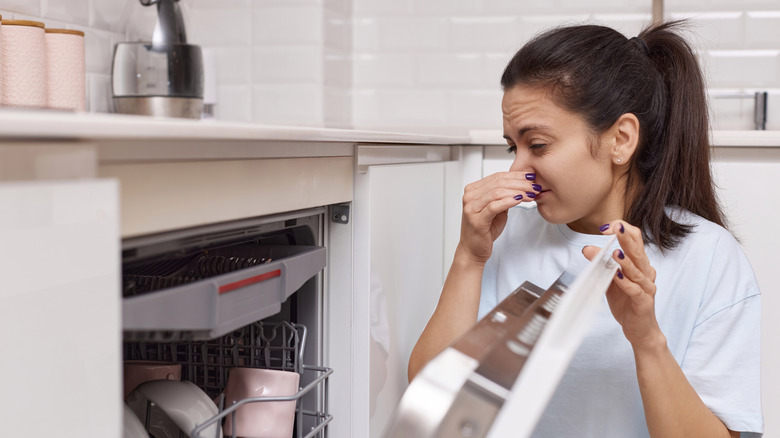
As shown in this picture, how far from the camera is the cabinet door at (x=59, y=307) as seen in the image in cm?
46

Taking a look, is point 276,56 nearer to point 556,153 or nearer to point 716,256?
point 556,153

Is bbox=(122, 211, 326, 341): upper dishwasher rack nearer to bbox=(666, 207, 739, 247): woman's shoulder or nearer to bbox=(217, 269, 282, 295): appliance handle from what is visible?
bbox=(217, 269, 282, 295): appliance handle

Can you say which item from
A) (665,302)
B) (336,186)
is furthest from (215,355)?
(665,302)

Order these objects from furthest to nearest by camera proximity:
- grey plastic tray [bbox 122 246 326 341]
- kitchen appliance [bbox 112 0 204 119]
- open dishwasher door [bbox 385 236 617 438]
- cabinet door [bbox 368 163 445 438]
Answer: kitchen appliance [bbox 112 0 204 119] < cabinet door [bbox 368 163 445 438] < grey plastic tray [bbox 122 246 326 341] < open dishwasher door [bbox 385 236 617 438]

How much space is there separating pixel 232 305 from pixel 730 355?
73cm

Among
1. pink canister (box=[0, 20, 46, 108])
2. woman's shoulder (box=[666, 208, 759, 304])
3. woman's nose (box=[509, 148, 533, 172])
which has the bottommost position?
woman's shoulder (box=[666, 208, 759, 304])

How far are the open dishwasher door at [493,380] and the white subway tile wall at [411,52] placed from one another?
1653 mm

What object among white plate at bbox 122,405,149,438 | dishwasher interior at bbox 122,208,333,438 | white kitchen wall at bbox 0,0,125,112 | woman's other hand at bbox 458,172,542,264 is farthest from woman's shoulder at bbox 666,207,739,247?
white kitchen wall at bbox 0,0,125,112

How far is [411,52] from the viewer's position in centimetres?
230

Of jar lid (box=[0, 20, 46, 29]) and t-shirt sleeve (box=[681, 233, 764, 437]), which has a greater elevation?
jar lid (box=[0, 20, 46, 29])

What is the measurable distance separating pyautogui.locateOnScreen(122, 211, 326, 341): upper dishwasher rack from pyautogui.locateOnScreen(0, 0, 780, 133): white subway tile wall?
1.25 m

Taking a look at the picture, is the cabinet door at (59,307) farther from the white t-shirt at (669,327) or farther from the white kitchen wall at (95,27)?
the white kitchen wall at (95,27)

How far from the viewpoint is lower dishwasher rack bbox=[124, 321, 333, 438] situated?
0.97 m

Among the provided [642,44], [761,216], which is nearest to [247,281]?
[642,44]
